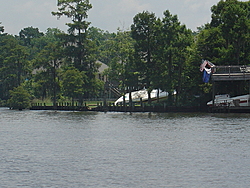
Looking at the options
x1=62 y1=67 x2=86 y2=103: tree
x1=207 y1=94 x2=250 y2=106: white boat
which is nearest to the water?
x1=207 y1=94 x2=250 y2=106: white boat

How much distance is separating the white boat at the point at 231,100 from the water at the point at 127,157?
21.5 metres

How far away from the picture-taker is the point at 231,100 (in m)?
75.3

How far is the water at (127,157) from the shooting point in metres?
27.2

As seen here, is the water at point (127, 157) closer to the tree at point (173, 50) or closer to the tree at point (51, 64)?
the tree at point (173, 50)

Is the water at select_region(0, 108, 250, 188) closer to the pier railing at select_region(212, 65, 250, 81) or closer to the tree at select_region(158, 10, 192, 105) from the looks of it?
the pier railing at select_region(212, 65, 250, 81)

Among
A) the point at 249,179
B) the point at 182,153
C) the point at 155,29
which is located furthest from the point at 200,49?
the point at 249,179

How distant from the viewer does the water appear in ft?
89.1

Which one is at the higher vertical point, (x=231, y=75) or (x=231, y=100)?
(x=231, y=75)

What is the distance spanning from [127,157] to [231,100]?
43.8 meters

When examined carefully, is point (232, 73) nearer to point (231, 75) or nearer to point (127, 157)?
point (231, 75)

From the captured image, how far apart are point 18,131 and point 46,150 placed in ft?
53.9

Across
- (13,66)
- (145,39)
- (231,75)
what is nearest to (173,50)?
(145,39)

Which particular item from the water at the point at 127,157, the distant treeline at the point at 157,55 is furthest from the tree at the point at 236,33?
the water at the point at 127,157

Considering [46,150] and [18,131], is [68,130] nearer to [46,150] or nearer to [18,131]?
[18,131]
